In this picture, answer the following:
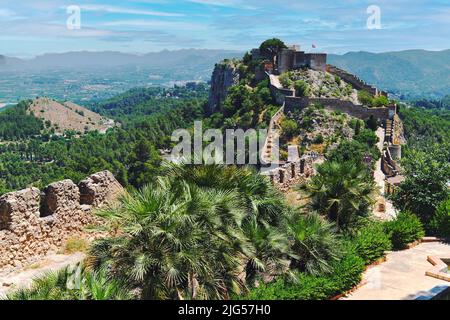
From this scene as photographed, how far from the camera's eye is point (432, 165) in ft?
59.7

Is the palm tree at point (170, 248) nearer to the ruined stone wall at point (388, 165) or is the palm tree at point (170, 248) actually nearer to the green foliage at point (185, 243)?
the green foliage at point (185, 243)

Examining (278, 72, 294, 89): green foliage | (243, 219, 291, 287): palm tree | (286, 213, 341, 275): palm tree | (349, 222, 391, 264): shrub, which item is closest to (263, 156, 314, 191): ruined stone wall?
(349, 222, 391, 264): shrub

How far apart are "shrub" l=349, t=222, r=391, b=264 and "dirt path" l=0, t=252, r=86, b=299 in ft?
23.4

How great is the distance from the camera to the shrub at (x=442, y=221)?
1695 centimetres

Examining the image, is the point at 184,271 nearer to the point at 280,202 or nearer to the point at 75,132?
the point at 280,202

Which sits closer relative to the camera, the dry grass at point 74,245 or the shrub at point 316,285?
the shrub at point 316,285

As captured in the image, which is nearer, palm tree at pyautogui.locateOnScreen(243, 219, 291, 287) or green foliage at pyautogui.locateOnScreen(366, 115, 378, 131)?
palm tree at pyautogui.locateOnScreen(243, 219, 291, 287)

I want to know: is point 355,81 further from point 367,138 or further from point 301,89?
point 367,138

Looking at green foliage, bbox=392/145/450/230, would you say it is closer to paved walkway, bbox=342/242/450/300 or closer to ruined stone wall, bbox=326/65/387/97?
paved walkway, bbox=342/242/450/300

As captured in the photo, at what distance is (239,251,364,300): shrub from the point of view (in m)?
10.3

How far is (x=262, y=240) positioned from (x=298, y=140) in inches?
1552

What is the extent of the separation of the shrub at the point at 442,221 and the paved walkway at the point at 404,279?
3.23 ft

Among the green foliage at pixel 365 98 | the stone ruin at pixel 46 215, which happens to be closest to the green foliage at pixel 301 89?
the green foliage at pixel 365 98
